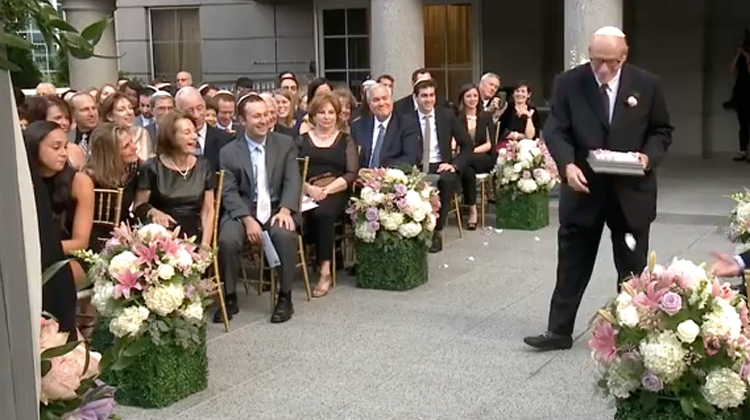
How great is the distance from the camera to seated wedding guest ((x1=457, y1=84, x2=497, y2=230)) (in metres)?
10.8

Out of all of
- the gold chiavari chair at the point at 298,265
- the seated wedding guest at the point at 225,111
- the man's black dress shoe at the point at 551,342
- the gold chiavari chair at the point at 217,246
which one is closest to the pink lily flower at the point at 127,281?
the gold chiavari chair at the point at 217,246

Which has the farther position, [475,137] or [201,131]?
[475,137]

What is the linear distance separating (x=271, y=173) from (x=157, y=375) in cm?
246

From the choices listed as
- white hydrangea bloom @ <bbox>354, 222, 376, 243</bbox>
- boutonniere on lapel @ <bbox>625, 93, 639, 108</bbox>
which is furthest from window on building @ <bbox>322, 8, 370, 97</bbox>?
boutonniere on lapel @ <bbox>625, 93, 639, 108</bbox>

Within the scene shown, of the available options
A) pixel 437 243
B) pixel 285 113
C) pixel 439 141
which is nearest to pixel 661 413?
pixel 437 243

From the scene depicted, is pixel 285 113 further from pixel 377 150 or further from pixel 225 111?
pixel 377 150

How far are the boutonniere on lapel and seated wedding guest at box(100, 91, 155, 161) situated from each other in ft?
12.8

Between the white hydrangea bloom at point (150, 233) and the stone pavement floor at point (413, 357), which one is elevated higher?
the white hydrangea bloom at point (150, 233)

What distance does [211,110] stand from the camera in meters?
9.52

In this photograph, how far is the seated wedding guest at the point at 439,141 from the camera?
32.4 feet

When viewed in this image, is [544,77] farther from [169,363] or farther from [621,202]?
[169,363]

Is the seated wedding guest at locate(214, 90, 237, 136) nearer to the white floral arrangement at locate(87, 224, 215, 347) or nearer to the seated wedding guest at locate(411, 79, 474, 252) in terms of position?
the seated wedding guest at locate(411, 79, 474, 252)

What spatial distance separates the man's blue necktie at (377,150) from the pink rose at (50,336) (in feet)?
24.0

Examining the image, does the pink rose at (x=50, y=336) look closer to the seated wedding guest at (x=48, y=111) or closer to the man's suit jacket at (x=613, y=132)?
the man's suit jacket at (x=613, y=132)
